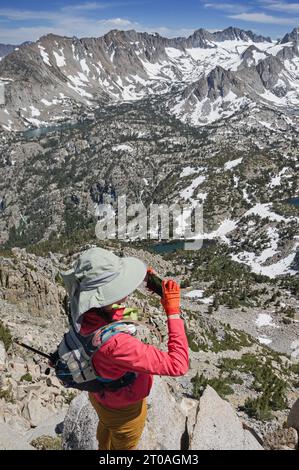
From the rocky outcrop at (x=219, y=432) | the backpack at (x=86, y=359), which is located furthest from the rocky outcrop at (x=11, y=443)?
the backpack at (x=86, y=359)

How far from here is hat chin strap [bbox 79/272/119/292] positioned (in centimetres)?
625

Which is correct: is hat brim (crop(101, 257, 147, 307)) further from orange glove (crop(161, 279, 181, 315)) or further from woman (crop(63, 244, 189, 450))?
orange glove (crop(161, 279, 181, 315))

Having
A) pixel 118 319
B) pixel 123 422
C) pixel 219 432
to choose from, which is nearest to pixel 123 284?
pixel 118 319

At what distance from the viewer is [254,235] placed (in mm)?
138875

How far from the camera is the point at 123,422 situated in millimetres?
7250

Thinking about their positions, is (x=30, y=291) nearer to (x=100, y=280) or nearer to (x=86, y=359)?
(x=86, y=359)

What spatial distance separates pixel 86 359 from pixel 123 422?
1648mm

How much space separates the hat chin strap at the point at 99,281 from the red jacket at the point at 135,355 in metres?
0.41

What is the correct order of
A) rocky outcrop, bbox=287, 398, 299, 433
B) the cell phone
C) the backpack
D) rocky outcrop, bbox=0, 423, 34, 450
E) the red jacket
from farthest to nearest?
rocky outcrop, bbox=287, 398, 299, 433 < rocky outcrop, bbox=0, 423, 34, 450 < the cell phone < the backpack < the red jacket

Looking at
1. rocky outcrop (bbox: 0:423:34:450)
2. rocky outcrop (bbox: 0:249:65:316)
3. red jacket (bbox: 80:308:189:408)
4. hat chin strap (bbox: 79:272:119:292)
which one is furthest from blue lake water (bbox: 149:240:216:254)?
hat chin strap (bbox: 79:272:119:292)

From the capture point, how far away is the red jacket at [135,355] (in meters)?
6.00

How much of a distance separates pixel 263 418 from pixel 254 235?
121022 mm

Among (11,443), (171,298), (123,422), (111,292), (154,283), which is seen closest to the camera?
(111,292)

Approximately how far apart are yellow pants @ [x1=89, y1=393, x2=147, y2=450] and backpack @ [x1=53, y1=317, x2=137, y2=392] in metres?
0.66
